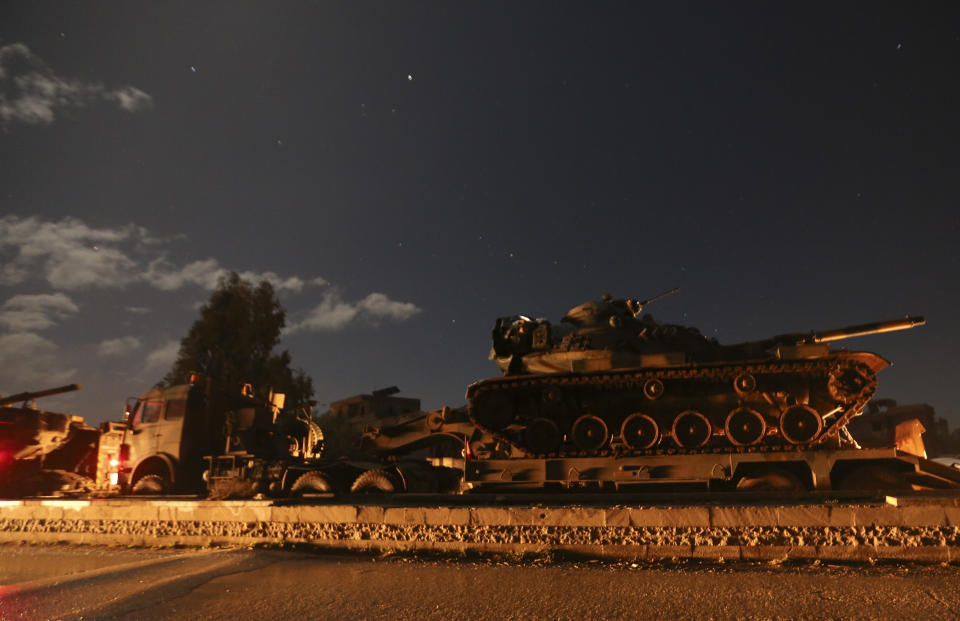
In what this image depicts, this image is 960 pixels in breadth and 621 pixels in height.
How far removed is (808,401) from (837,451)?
3.57 feet

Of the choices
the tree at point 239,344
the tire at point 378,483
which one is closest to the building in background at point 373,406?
the tree at point 239,344

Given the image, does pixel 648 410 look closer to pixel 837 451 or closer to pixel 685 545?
pixel 837 451

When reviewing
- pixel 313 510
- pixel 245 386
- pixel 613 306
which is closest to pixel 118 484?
pixel 245 386

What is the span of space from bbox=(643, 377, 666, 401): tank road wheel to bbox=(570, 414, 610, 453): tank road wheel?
924 millimetres

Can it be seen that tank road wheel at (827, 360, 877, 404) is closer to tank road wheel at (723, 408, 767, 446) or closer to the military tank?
the military tank

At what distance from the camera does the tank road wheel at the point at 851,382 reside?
8.73 meters

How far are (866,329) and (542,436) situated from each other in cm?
593

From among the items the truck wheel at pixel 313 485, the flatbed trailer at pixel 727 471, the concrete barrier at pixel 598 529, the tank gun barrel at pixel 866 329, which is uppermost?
the tank gun barrel at pixel 866 329

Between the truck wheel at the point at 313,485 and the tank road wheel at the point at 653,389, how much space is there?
639 cm

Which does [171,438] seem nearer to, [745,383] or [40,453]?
[40,453]

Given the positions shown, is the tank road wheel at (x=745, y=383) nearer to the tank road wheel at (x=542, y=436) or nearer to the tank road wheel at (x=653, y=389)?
the tank road wheel at (x=653, y=389)

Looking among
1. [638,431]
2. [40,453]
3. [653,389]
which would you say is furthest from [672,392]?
[40,453]

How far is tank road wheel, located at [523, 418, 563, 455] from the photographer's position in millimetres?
10141

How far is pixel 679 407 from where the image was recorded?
9812 mm
